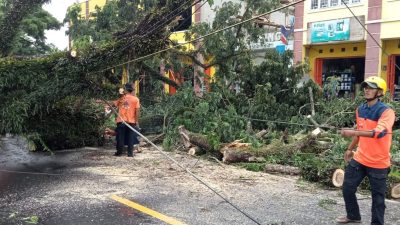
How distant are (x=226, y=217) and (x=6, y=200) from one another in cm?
306

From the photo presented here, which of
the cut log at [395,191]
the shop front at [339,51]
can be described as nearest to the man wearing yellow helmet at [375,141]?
the cut log at [395,191]

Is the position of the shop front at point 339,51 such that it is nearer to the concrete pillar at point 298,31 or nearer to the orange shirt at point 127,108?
the concrete pillar at point 298,31

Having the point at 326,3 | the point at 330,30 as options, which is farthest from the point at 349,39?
the point at 326,3

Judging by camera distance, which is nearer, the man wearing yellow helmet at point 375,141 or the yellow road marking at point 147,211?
the man wearing yellow helmet at point 375,141

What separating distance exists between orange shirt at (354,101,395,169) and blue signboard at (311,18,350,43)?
44.2ft

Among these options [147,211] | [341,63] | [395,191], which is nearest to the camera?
[147,211]

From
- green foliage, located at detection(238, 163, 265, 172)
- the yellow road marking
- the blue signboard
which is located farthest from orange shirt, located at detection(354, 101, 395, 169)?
the blue signboard

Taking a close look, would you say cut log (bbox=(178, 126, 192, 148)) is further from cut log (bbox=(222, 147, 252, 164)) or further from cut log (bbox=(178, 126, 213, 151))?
cut log (bbox=(222, 147, 252, 164))

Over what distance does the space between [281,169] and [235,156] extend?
103cm

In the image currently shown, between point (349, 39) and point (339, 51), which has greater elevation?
point (349, 39)

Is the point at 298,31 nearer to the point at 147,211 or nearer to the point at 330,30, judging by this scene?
the point at 330,30

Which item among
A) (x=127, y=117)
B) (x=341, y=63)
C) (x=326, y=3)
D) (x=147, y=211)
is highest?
(x=326, y=3)

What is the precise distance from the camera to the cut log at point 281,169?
7672 millimetres

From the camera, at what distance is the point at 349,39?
17.2 m
